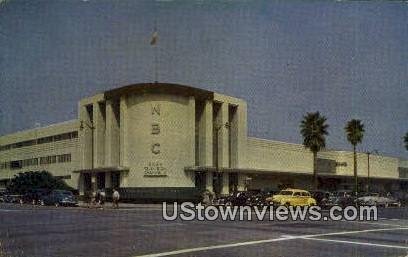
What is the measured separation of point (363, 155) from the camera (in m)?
96.9

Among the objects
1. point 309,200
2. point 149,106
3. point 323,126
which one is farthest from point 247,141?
point 309,200

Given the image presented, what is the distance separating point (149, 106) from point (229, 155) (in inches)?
526

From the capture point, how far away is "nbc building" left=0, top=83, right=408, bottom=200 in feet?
197

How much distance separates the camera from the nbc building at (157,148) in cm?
6019

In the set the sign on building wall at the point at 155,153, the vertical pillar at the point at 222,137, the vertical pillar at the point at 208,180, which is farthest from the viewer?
the vertical pillar at the point at 222,137

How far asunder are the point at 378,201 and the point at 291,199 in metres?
14.7

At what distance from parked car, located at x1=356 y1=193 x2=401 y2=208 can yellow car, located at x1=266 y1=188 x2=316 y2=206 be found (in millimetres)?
7724

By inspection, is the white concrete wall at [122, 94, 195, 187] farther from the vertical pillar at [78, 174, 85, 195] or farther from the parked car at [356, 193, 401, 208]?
the parked car at [356, 193, 401, 208]

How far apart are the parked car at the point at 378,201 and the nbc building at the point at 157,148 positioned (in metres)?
14.1

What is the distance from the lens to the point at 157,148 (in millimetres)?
59875

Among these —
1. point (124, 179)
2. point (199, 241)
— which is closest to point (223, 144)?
point (124, 179)

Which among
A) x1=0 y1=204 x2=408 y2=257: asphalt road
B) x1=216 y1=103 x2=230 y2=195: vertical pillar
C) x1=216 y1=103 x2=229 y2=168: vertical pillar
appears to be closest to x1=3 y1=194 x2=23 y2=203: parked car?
x1=216 y1=103 x2=230 y2=195: vertical pillar

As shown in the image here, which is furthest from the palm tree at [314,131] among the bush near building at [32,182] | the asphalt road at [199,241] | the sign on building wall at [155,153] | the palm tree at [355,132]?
the asphalt road at [199,241]

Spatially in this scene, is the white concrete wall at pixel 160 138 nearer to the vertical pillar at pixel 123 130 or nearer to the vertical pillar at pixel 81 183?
the vertical pillar at pixel 123 130
